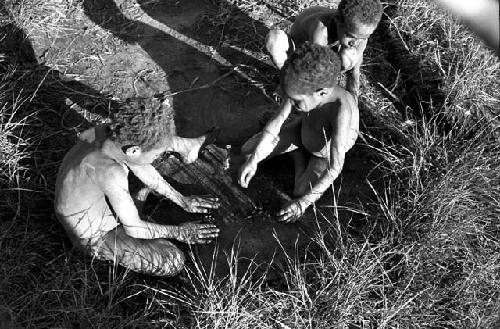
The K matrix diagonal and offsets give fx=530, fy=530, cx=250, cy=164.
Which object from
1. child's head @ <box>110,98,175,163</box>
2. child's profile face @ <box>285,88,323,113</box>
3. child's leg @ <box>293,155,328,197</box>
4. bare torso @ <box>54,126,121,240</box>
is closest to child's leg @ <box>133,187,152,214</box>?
bare torso @ <box>54,126,121,240</box>

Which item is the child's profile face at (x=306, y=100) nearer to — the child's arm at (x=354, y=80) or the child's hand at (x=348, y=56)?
the child's hand at (x=348, y=56)

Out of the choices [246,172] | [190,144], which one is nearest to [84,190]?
[190,144]

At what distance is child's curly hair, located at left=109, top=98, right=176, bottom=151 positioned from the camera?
8.93ft

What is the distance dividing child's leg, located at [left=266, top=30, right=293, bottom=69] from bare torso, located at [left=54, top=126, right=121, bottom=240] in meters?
1.49

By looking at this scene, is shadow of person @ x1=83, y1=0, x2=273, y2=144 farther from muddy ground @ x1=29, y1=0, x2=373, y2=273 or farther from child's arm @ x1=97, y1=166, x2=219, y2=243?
child's arm @ x1=97, y1=166, x2=219, y2=243

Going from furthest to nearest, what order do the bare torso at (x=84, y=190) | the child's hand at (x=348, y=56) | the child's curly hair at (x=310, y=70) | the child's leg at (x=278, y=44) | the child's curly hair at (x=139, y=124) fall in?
the child's leg at (x=278, y=44)
the child's hand at (x=348, y=56)
the child's curly hair at (x=310, y=70)
the bare torso at (x=84, y=190)
the child's curly hair at (x=139, y=124)

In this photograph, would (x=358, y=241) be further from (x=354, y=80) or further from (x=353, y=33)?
(x=353, y=33)

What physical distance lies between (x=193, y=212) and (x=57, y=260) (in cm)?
93

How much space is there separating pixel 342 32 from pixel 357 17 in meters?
0.18

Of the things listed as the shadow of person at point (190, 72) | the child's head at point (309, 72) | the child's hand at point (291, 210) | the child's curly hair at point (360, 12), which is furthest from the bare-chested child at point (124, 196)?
the child's curly hair at point (360, 12)

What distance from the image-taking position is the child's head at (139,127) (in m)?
2.72

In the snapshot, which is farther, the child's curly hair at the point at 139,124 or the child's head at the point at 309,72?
the child's head at the point at 309,72


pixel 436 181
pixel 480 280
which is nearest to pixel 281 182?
pixel 436 181

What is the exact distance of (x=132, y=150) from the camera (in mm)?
2773
